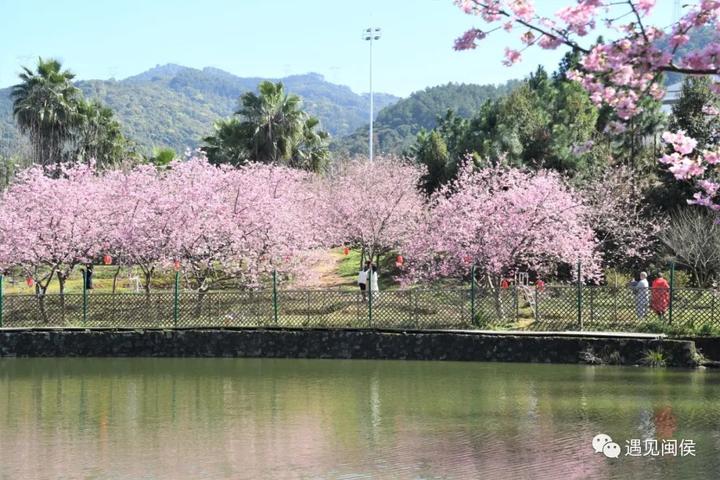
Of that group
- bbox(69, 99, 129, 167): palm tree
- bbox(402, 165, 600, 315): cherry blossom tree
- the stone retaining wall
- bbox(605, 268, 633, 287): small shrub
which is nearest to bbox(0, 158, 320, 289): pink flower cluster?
the stone retaining wall

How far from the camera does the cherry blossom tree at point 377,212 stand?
4519cm

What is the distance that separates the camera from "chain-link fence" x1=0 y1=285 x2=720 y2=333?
1088 inches

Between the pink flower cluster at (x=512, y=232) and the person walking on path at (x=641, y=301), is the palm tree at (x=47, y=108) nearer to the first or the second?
the pink flower cluster at (x=512, y=232)

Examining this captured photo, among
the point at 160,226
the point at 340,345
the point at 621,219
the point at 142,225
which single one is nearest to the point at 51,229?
the point at 142,225

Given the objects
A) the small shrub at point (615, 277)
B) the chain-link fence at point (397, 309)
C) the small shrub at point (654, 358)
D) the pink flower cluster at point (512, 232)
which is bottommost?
the small shrub at point (654, 358)

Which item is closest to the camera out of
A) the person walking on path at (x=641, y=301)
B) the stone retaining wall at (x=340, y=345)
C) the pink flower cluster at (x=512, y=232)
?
the stone retaining wall at (x=340, y=345)

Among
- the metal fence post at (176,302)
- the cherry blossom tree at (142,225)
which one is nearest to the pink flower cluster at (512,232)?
the metal fence post at (176,302)

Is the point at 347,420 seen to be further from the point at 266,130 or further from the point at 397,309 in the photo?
the point at 266,130

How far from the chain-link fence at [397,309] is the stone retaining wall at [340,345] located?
97 cm

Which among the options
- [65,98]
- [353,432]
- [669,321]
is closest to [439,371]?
[669,321]

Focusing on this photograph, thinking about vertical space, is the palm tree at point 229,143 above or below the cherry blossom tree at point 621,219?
above

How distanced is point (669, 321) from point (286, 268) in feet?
51.0

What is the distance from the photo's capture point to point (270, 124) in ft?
178

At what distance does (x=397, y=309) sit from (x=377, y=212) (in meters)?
16.1
